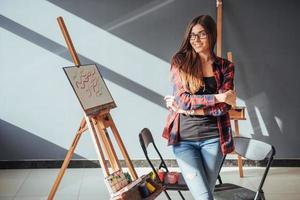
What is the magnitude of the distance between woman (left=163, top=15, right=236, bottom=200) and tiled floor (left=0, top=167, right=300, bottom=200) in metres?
1.36

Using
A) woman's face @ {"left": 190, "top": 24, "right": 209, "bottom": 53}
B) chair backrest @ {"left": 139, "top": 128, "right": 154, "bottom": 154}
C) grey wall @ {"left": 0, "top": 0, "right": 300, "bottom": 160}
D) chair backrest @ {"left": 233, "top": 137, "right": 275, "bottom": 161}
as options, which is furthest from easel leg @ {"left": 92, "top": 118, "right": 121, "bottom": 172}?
grey wall @ {"left": 0, "top": 0, "right": 300, "bottom": 160}

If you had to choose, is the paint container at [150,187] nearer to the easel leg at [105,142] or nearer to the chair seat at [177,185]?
the chair seat at [177,185]

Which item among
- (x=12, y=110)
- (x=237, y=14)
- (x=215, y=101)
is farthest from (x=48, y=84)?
(x=215, y=101)

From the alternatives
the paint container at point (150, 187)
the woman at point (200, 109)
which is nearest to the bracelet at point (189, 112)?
the woman at point (200, 109)

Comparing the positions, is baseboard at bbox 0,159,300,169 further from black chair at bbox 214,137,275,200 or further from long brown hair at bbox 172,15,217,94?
long brown hair at bbox 172,15,217,94

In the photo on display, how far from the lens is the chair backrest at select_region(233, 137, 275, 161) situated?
7.84 feet

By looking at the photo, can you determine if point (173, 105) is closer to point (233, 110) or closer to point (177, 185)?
point (177, 185)

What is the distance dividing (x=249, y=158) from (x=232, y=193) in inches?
10.1

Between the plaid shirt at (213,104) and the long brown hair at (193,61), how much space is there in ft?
0.14

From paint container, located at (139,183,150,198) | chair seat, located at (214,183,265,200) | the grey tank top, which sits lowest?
chair seat, located at (214,183,265,200)

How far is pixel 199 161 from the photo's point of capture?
2.11 metres

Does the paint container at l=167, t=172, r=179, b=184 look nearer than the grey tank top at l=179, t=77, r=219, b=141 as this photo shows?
No

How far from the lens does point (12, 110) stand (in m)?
4.08

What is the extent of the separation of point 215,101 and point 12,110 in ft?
8.72
